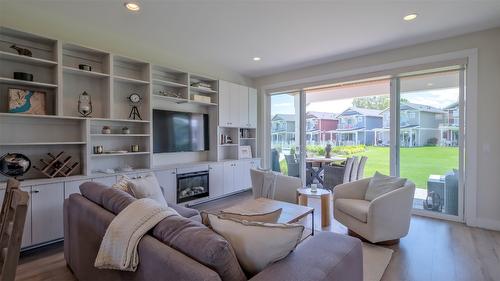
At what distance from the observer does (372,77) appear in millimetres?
4285

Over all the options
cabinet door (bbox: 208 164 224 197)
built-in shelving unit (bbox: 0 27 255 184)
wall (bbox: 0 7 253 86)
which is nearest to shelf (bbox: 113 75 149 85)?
built-in shelving unit (bbox: 0 27 255 184)

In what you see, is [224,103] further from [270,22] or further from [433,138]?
[433,138]

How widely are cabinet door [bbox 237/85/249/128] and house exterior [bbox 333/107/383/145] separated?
1.87 m

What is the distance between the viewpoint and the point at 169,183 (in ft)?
13.0

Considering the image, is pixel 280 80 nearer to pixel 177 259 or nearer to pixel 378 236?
pixel 378 236

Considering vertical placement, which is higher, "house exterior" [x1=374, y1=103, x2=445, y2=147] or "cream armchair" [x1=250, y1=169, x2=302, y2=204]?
"house exterior" [x1=374, y1=103, x2=445, y2=147]

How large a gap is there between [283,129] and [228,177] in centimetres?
171

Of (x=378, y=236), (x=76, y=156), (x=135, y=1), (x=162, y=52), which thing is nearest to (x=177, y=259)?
(x=378, y=236)

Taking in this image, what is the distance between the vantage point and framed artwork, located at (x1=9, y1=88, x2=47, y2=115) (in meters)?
2.74

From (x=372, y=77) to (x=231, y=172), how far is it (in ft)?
10.1

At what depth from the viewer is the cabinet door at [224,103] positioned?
492 cm

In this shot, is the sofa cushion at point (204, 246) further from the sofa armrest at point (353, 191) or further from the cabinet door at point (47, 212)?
the sofa armrest at point (353, 191)

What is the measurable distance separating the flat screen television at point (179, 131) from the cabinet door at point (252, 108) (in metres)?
1.05

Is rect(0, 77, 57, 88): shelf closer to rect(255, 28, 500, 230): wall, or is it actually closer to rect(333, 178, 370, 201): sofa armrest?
rect(333, 178, 370, 201): sofa armrest
